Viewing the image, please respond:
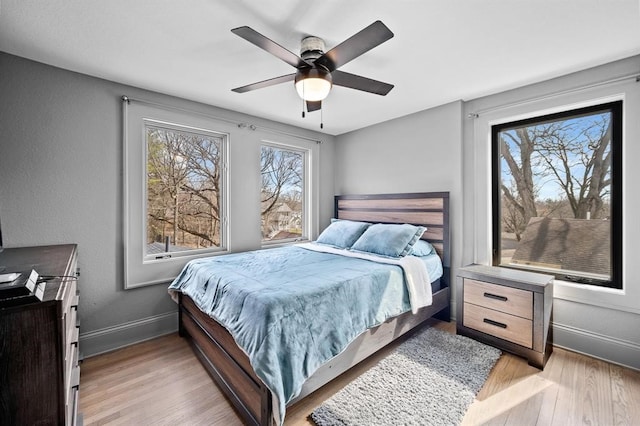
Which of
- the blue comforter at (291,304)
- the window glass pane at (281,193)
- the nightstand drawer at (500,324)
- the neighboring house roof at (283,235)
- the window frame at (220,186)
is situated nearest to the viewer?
the blue comforter at (291,304)

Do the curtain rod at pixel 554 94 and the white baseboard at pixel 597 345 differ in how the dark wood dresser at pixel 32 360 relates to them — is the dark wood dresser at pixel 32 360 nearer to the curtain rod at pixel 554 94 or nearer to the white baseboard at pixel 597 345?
the white baseboard at pixel 597 345

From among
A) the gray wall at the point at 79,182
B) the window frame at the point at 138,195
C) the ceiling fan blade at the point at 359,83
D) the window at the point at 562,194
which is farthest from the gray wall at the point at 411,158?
the gray wall at the point at 79,182

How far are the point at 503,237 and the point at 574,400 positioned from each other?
1.54 m

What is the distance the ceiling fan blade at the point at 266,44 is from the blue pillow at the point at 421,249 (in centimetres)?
210

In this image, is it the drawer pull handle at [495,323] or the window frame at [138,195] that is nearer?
the drawer pull handle at [495,323]

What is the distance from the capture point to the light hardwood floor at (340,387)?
67.0 inches

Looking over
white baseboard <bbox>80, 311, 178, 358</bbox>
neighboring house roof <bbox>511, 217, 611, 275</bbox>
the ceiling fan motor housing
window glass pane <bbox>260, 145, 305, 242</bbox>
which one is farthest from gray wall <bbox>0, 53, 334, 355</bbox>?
neighboring house roof <bbox>511, 217, 611, 275</bbox>

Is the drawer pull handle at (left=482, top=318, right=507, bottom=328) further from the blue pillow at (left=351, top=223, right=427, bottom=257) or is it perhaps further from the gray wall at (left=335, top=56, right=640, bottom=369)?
the blue pillow at (left=351, top=223, right=427, bottom=257)

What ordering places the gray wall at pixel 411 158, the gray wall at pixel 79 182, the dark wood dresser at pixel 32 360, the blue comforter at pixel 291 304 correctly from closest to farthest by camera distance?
the dark wood dresser at pixel 32 360, the blue comforter at pixel 291 304, the gray wall at pixel 79 182, the gray wall at pixel 411 158

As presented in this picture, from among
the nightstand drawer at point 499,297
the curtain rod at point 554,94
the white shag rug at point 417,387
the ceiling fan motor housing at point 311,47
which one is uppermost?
the ceiling fan motor housing at point 311,47

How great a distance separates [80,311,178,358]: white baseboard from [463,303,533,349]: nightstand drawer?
298 centimetres

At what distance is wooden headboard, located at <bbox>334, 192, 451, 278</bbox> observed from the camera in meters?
3.16

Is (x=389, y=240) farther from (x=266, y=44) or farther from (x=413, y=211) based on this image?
(x=266, y=44)

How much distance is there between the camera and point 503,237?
299cm
